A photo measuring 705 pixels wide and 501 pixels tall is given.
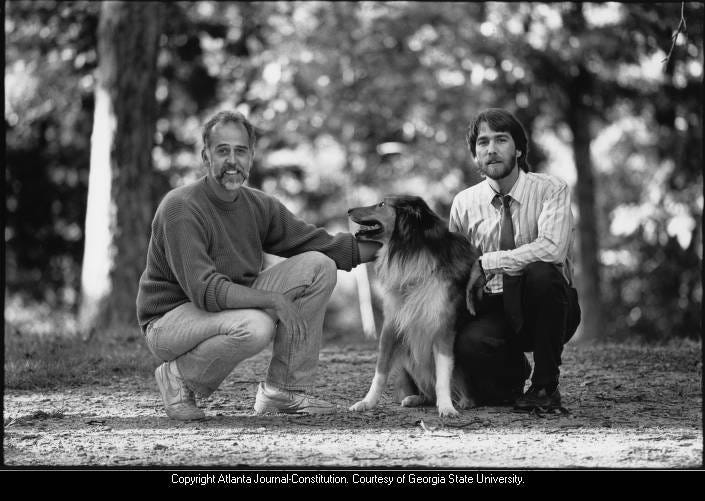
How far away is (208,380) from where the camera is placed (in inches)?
186

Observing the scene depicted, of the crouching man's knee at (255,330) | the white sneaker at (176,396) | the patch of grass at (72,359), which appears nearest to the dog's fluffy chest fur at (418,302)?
the crouching man's knee at (255,330)

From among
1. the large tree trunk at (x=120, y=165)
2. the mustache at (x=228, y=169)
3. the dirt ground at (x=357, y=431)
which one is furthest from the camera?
the large tree trunk at (x=120, y=165)

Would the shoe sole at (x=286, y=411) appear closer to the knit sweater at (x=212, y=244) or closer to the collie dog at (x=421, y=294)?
the collie dog at (x=421, y=294)

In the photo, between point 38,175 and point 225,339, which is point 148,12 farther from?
point 38,175

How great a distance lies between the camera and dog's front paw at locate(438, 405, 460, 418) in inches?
190

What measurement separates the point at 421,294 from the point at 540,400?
89 centimetres

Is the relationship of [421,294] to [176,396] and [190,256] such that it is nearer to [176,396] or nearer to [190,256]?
[190,256]

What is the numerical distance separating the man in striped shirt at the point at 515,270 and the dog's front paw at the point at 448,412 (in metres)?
0.32

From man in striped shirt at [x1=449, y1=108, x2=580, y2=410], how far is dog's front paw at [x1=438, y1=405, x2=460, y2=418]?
315mm

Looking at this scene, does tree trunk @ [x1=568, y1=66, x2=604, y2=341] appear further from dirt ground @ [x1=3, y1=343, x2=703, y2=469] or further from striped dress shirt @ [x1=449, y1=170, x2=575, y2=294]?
striped dress shirt @ [x1=449, y1=170, x2=575, y2=294]

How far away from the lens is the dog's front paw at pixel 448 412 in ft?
15.9

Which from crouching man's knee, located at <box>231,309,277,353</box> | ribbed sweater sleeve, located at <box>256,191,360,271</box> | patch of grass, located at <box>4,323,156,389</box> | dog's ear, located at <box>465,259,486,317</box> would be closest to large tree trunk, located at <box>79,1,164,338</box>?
patch of grass, located at <box>4,323,156,389</box>

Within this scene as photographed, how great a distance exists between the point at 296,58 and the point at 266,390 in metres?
9.67

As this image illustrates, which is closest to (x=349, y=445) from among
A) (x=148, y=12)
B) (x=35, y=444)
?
(x=35, y=444)
